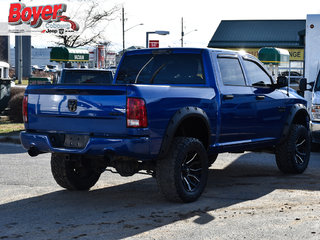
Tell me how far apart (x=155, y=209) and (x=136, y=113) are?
3.91 feet

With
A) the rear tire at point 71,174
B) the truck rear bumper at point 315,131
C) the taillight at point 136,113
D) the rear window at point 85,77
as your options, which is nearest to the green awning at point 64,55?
the rear window at point 85,77

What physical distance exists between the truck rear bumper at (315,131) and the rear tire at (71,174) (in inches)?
210

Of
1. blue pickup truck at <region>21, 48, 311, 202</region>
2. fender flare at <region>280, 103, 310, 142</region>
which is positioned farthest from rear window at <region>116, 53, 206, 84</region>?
fender flare at <region>280, 103, 310, 142</region>

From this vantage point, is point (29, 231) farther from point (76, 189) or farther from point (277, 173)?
point (277, 173)

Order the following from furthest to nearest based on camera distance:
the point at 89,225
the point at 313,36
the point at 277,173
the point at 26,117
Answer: the point at 313,36
the point at 277,173
the point at 26,117
the point at 89,225

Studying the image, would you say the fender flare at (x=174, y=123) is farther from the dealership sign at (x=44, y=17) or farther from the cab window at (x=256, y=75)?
the dealership sign at (x=44, y=17)

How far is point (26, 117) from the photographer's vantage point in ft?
24.7

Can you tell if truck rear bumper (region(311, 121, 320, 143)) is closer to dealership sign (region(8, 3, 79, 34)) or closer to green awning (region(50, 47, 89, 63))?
green awning (region(50, 47, 89, 63))

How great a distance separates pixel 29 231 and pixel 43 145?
1395 millimetres

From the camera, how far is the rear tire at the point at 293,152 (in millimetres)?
9555

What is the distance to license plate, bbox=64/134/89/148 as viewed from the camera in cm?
691

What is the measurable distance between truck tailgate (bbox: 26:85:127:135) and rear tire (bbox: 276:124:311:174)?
3714 millimetres

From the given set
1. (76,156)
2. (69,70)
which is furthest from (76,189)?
(69,70)

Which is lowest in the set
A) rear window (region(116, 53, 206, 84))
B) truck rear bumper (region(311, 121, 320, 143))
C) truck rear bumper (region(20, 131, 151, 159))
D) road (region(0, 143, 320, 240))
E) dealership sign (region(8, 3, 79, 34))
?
road (region(0, 143, 320, 240))
